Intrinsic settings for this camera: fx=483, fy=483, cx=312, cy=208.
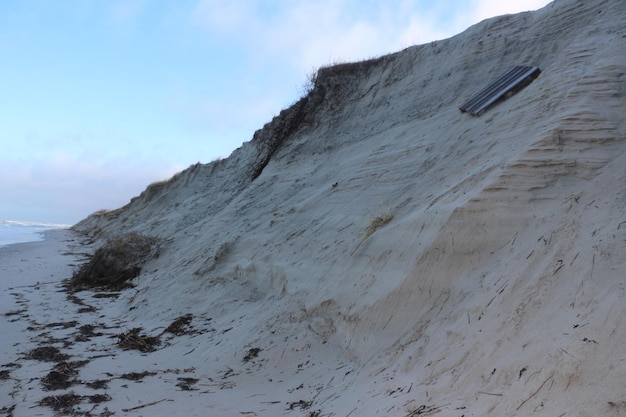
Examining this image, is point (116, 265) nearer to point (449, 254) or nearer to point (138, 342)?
point (138, 342)

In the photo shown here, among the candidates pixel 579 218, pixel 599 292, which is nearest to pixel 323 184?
pixel 579 218

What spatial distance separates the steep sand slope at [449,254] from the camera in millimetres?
3510

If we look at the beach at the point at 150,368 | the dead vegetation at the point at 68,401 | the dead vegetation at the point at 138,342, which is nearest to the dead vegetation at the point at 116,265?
the beach at the point at 150,368

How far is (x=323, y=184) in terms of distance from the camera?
10805 mm

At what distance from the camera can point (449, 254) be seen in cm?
539

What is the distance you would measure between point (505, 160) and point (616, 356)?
11.1 feet

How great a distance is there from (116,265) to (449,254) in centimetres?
1053

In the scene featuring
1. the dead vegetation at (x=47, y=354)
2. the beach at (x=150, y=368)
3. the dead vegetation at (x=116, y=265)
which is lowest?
the beach at (x=150, y=368)

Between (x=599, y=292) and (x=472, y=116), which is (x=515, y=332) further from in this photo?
(x=472, y=116)

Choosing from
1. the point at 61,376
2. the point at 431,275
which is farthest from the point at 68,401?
the point at 431,275

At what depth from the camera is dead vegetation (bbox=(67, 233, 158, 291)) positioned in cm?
1288

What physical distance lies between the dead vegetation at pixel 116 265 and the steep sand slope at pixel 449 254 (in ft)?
3.56

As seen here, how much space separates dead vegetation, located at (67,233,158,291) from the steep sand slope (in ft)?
3.56

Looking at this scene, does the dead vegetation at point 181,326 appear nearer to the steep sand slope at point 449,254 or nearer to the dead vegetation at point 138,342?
the dead vegetation at point 138,342
